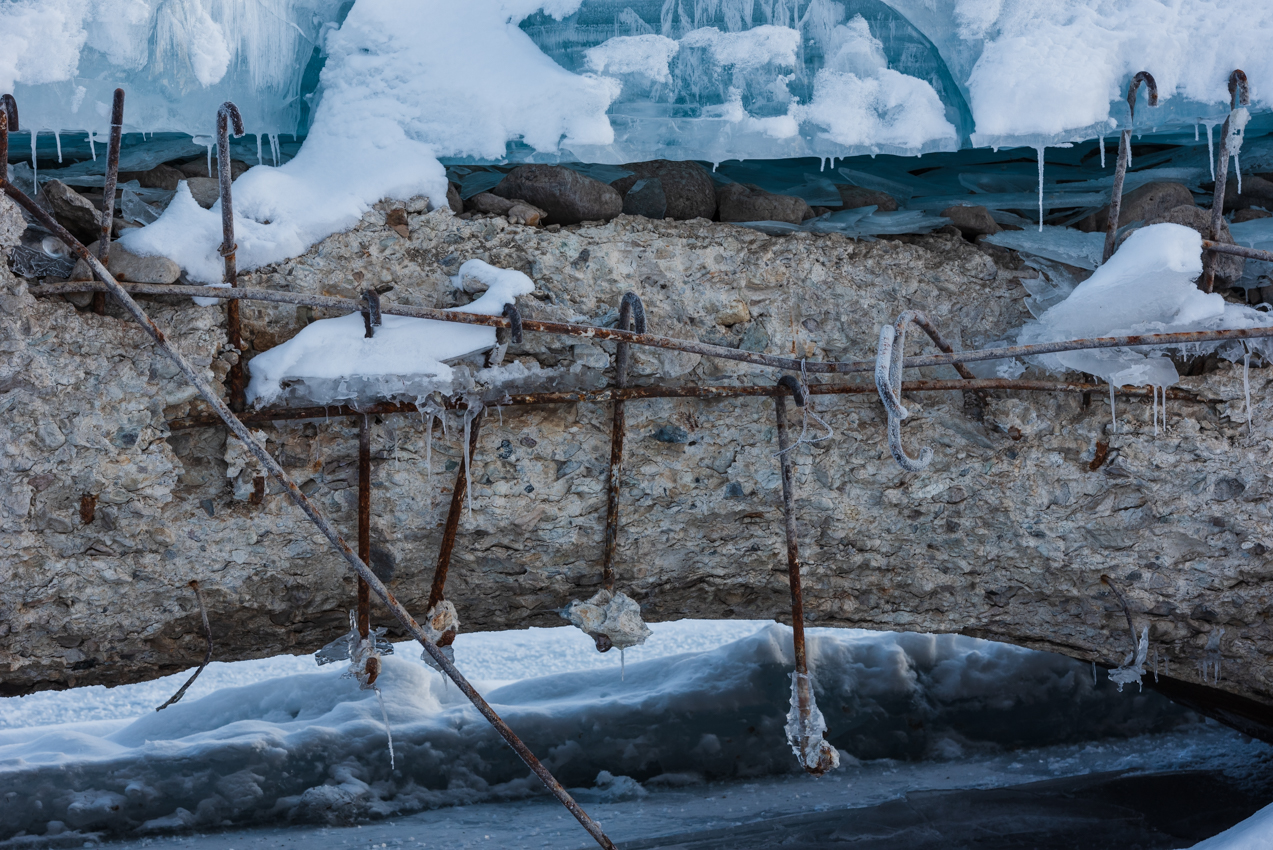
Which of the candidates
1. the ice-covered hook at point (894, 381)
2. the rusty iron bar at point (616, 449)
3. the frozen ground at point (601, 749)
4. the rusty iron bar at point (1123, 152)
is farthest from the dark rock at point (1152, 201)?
the frozen ground at point (601, 749)

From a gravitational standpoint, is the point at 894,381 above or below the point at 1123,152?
below

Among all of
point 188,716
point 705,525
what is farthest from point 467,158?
point 188,716

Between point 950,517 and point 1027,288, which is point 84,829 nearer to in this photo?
point 950,517

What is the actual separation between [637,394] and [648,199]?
1.75 feet

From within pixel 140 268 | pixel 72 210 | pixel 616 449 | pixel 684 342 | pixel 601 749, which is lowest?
pixel 601 749

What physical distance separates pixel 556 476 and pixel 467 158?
76 cm

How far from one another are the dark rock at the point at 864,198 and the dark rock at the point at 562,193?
604 millimetres

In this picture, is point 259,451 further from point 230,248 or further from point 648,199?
point 648,199

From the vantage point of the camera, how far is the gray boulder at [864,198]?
2139mm

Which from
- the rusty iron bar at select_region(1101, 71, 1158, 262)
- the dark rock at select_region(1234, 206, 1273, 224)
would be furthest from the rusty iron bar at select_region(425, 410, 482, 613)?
the dark rock at select_region(1234, 206, 1273, 224)

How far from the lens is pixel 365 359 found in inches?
69.3

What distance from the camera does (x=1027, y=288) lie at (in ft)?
6.79

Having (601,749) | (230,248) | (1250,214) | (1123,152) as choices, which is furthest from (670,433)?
(601,749)

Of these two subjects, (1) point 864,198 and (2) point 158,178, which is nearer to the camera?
(2) point 158,178
